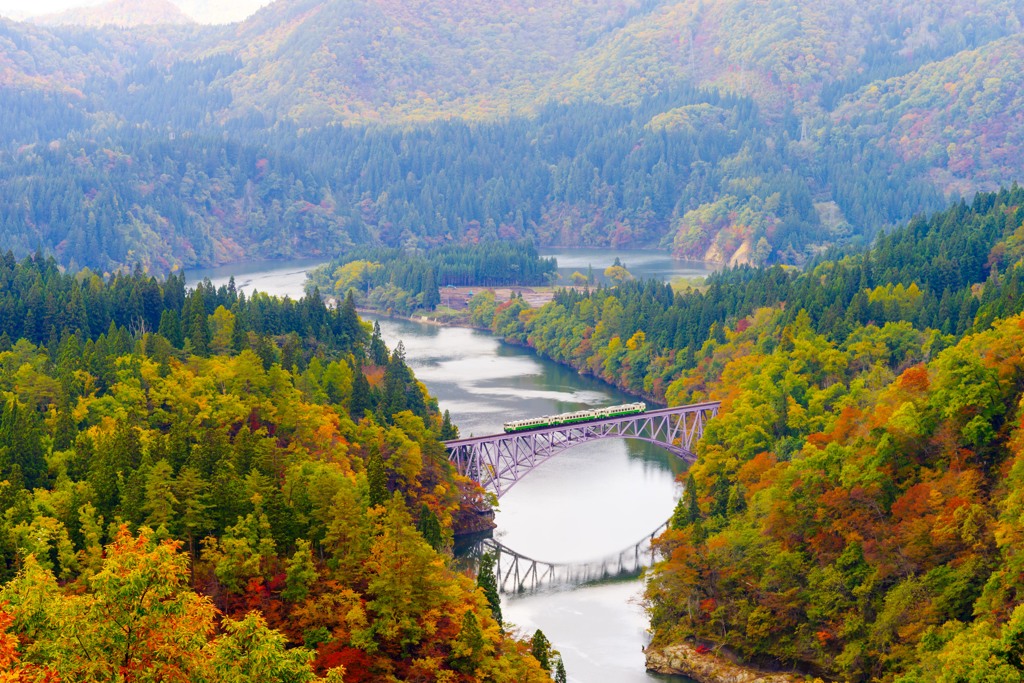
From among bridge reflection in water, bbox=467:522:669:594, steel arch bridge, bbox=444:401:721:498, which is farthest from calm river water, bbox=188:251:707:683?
steel arch bridge, bbox=444:401:721:498

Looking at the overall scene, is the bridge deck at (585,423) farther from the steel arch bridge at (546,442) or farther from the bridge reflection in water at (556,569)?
the bridge reflection in water at (556,569)

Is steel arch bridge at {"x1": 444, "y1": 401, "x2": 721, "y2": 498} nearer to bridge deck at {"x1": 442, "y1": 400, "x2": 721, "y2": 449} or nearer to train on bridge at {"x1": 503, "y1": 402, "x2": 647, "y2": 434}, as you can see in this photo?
bridge deck at {"x1": 442, "y1": 400, "x2": 721, "y2": 449}

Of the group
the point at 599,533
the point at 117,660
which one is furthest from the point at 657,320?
the point at 117,660

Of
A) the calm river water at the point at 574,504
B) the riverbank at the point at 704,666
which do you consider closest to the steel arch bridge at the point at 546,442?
the calm river water at the point at 574,504

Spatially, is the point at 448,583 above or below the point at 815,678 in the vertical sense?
above

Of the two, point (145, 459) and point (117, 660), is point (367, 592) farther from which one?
point (117, 660)
